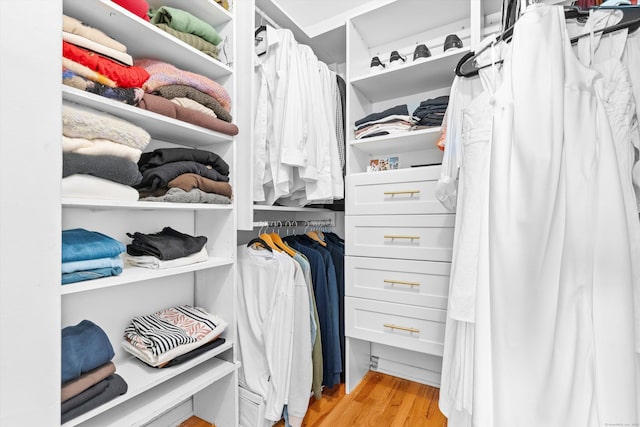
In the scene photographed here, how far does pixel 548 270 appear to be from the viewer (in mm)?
597

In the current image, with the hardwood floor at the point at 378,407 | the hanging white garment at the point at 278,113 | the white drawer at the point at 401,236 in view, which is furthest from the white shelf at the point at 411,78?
the hardwood floor at the point at 378,407

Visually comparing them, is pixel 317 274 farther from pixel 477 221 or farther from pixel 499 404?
pixel 499 404

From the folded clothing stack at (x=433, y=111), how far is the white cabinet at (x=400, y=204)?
56 mm

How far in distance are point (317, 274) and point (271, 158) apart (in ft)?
2.10

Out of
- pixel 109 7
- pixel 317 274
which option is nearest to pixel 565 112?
pixel 317 274

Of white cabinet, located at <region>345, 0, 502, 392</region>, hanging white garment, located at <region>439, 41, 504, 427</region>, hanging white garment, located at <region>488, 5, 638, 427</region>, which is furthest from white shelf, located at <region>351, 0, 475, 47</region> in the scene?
hanging white garment, located at <region>488, 5, 638, 427</region>

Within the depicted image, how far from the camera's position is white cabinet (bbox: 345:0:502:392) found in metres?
1.33

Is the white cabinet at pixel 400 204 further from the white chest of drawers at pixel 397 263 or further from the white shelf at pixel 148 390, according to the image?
the white shelf at pixel 148 390

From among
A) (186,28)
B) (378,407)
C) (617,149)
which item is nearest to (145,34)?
(186,28)

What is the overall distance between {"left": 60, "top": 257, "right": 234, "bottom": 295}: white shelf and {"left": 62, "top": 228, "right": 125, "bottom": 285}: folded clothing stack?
22 millimetres

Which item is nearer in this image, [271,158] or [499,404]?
[499,404]

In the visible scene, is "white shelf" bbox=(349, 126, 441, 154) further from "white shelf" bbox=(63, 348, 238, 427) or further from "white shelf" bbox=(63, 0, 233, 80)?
"white shelf" bbox=(63, 348, 238, 427)

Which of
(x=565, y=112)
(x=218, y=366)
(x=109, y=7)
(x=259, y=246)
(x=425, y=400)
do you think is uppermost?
(x=109, y=7)

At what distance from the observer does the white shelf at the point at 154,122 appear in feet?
2.68
